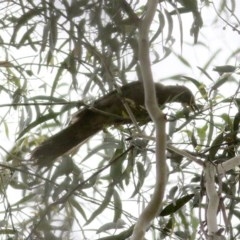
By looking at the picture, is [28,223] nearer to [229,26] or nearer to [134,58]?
[134,58]

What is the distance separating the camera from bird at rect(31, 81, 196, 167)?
125cm

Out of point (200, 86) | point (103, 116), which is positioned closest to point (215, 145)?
point (200, 86)

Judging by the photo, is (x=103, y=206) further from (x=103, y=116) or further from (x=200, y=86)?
(x=200, y=86)

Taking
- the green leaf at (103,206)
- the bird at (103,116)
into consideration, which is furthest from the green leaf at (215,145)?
the green leaf at (103,206)

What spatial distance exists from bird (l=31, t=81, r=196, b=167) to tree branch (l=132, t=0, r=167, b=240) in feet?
0.75

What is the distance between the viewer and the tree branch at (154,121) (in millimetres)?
1000

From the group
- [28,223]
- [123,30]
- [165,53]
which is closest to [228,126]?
[165,53]

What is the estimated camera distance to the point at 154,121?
1.01 meters

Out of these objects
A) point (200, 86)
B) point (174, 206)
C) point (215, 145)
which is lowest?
point (174, 206)

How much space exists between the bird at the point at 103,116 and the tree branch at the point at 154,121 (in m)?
0.23

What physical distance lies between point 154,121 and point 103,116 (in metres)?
0.28

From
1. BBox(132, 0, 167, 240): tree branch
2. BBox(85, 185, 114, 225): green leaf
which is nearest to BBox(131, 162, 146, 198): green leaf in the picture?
BBox(85, 185, 114, 225): green leaf

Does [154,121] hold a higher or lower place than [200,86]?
lower

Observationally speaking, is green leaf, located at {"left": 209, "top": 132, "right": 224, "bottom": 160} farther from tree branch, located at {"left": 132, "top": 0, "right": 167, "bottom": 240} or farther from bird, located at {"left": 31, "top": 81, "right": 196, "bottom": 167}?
tree branch, located at {"left": 132, "top": 0, "right": 167, "bottom": 240}
